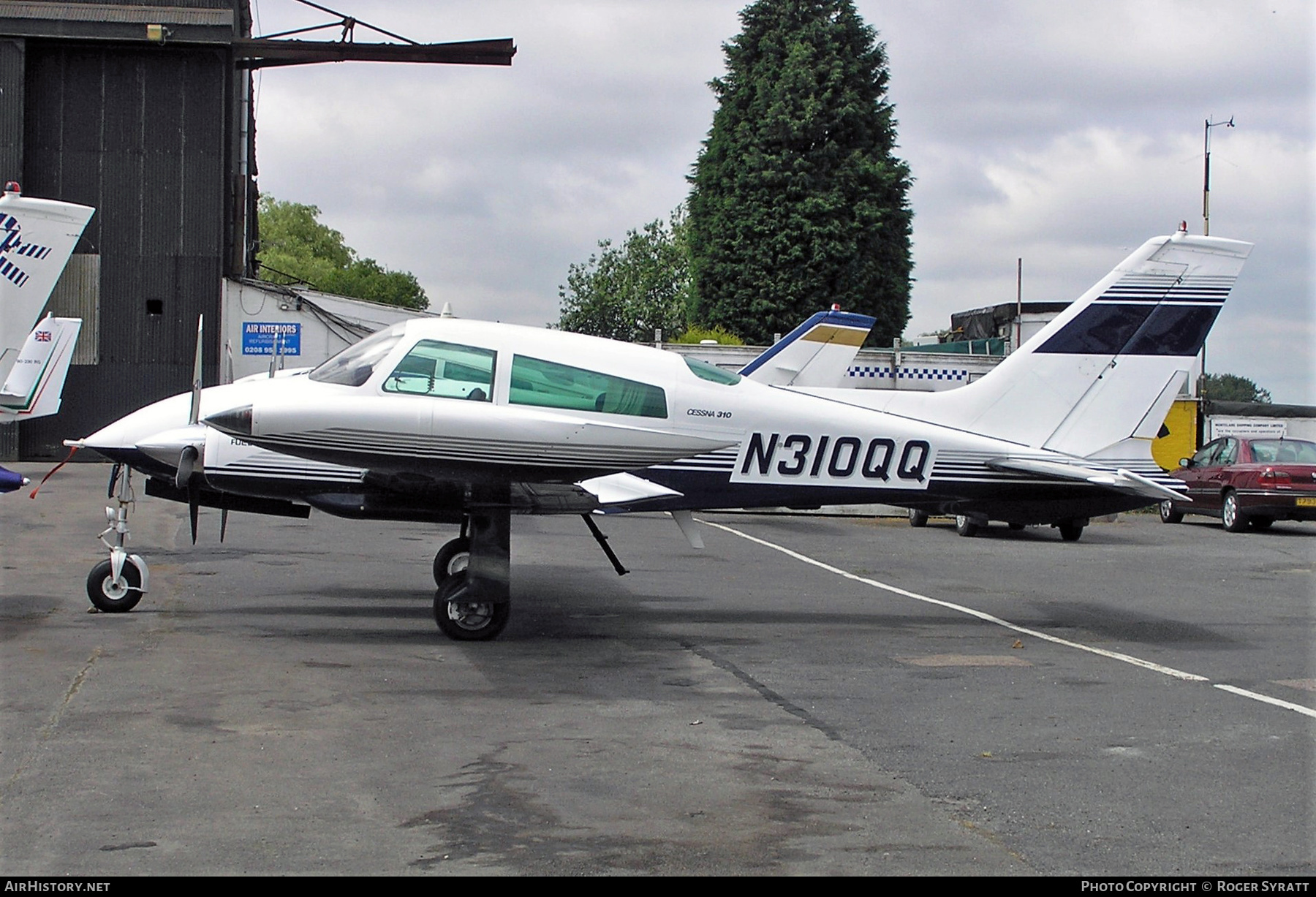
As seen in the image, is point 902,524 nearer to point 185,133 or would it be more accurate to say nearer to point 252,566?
point 252,566

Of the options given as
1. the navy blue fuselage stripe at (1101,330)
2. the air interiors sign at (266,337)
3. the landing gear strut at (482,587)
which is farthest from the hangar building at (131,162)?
the landing gear strut at (482,587)

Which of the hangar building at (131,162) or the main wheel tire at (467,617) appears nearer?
the main wheel tire at (467,617)

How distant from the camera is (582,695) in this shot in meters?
7.45

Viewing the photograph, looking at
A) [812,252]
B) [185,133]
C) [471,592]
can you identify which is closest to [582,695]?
[471,592]

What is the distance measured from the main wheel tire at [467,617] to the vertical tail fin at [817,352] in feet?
35.8

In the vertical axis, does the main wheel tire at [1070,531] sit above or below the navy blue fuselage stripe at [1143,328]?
below

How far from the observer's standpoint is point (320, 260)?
89938 mm

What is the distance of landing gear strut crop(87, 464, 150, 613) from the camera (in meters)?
9.66

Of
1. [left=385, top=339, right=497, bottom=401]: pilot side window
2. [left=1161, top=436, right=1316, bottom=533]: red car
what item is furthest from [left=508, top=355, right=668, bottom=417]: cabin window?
[left=1161, top=436, right=1316, bottom=533]: red car

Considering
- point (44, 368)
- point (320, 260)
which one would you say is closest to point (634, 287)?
point (320, 260)

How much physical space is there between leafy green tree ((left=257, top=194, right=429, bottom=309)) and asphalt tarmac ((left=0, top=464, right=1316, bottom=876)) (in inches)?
2876

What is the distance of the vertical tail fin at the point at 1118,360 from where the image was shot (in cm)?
1101

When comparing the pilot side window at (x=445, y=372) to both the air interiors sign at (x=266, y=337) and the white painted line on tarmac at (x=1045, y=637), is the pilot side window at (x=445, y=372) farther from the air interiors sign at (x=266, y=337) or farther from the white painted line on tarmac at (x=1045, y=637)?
the air interiors sign at (x=266, y=337)

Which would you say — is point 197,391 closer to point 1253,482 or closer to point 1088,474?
point 1088,474
